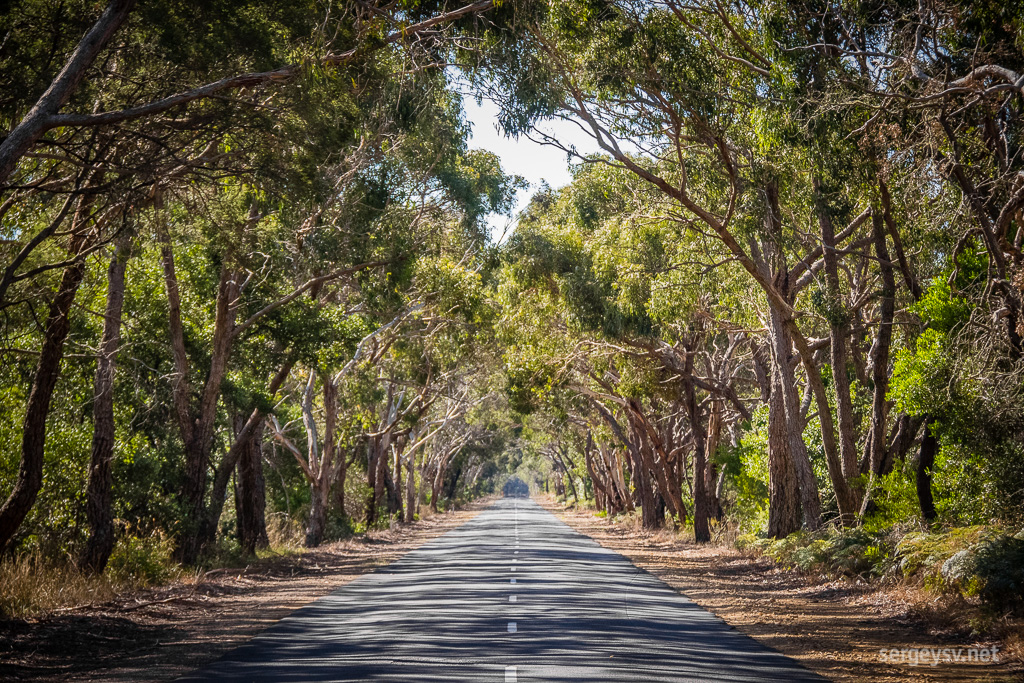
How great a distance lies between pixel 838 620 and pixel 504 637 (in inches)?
203

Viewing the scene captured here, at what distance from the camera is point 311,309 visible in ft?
72.0

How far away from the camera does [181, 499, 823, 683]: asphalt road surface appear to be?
9.00 metres

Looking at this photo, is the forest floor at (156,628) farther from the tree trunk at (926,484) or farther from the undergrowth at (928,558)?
the tree trunk at (926,484)

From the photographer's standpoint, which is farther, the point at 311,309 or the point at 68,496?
the point at 311,309

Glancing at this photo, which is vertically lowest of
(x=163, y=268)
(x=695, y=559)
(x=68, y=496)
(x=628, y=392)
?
(x=695, y=559)

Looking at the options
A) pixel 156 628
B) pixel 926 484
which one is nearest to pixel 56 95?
pixel 156 628

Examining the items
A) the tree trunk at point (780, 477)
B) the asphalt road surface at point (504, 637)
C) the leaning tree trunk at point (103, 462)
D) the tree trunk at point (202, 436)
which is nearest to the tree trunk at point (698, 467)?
the tree trunk at point (780, 477)

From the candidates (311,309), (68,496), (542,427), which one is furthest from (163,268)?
(542,427)

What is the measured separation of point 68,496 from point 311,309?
21.7ft

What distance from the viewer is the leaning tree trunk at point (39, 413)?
1324cm

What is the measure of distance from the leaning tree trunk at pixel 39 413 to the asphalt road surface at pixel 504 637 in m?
3.96

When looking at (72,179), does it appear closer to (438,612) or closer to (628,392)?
(438,612)

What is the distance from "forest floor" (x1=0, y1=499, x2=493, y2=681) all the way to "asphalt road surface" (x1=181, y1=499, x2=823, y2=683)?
555mm

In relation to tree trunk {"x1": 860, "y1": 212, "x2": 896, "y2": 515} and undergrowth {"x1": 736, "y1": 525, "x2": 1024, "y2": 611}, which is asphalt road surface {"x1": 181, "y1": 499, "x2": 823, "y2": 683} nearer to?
undergrowth {"x1": 736, "y1": 525, "x2": 1024, "y2": 611}
